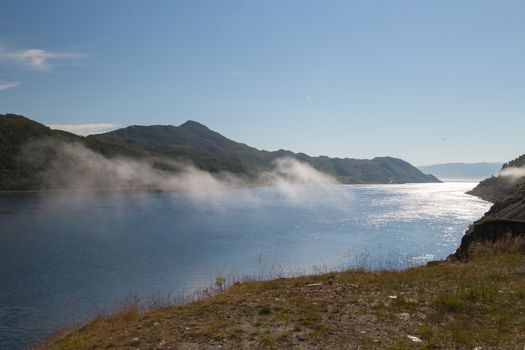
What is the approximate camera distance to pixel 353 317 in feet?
47.1

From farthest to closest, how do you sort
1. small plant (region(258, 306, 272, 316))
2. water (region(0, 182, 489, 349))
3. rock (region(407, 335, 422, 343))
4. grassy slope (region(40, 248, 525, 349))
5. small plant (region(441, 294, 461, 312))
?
water (region(0, 182, 489, 349)), small plant (region(258, 306, 272, 316)), small plant (region(441, 294, 461, 312)), grassy slope (region(40, 248, 525, 349)), rock (region(407, 335, 422, 343))

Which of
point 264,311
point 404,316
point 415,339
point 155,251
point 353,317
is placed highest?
point 415,339

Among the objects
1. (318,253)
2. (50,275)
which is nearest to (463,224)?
(318,253)

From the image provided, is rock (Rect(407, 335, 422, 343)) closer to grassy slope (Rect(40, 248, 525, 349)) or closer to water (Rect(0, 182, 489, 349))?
grassy slope (Rect(40, 248, 525, 349))

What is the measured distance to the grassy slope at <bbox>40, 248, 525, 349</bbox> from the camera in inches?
473

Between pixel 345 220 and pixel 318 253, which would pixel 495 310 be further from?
pixel 345 220

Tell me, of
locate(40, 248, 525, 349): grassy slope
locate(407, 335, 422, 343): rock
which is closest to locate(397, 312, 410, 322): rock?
locate(40, 248, 525, 349): grassy slope

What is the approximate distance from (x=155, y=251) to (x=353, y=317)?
55.7 m

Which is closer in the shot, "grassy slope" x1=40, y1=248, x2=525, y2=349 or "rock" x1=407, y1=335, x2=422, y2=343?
"rock" x1=407, y1=335, x2=422, y2=343

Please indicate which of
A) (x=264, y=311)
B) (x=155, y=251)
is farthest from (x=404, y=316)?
(x=155, y=251)

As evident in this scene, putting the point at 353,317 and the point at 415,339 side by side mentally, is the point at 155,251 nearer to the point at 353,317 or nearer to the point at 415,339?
the point at 353,317

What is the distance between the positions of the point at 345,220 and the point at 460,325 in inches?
4290

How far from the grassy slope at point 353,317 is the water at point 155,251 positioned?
1392cm

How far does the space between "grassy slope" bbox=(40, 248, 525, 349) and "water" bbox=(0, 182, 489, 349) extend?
45.7 feet
